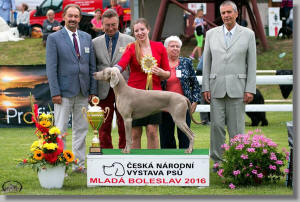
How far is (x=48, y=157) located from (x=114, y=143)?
11.1 ft

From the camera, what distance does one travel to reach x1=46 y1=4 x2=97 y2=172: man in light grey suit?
6.21 metres

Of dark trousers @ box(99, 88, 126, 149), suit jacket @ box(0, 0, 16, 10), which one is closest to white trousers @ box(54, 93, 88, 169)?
dark trousers @ box(99, 88, 126, 149)

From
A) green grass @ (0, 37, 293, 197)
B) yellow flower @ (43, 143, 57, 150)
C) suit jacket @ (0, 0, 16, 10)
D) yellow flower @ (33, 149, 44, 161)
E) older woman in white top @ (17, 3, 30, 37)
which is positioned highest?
suit jacket @ (0, 0, 16, 10)

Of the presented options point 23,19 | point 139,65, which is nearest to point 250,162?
point 139,65

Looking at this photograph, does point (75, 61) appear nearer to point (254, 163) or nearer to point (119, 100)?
point (119, 100)

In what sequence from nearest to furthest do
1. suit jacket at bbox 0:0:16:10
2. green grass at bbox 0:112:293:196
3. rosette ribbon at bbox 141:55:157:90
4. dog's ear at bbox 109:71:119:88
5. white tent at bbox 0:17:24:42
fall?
green grass at bbox 0:112:293:196 < dog's ear at bbox 109:71:119:88 < rosette ribbon at bbox 141:55:157:90 < suit jacket at bbox 0:0:16:10 < white tent at bbox 0:17:24:42

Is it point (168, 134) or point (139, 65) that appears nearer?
point (139, 65)

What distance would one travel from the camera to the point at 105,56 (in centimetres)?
643

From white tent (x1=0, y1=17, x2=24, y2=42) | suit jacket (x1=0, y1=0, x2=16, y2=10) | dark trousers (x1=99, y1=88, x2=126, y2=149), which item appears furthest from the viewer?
white tent (x1=0, y1=17, x2=24, y2=42)

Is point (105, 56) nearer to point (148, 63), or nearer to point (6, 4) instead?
point (148, 63)

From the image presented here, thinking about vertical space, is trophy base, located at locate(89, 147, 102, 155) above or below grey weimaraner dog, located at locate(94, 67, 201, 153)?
below

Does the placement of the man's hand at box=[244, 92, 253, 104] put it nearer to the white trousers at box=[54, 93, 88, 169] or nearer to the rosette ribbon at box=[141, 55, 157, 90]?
the rosette ribbon at box=[141, 55, 157, 90]

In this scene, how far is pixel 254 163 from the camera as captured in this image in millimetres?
5730

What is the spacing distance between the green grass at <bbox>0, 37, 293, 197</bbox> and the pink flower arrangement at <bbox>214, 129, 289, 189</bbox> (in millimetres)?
117
